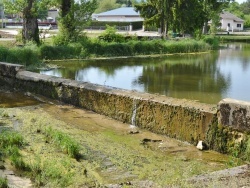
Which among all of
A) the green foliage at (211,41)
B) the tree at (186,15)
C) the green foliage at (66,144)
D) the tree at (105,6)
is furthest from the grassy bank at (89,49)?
the tree at (105,6)

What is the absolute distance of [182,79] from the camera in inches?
673

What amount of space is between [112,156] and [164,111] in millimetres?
2079

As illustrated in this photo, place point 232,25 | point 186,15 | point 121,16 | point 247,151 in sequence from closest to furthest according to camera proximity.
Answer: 1. point 247,151
2. point 186,15
3. point 121,16
4. point 232,25

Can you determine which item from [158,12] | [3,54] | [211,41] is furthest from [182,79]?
[158,12]

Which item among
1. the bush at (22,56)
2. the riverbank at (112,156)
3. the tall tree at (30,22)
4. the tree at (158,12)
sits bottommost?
the riverbank at (112,156)

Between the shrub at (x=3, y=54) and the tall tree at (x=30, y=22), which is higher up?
the tall tree at (x=30, y=22)

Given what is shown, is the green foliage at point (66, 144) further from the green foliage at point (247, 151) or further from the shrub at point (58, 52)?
the shrub at point (58, 52)

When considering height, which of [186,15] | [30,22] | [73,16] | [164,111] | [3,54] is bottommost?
[164,111]

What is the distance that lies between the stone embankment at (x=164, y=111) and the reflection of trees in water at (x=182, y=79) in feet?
11.0

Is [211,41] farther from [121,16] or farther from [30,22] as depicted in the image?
[121,16]

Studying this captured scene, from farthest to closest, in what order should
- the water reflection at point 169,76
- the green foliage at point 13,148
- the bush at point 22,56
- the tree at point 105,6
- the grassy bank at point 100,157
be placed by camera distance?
1. the tree at point 105,6
2. the bush at point 22,56
3. the water reflection at point 169,76
4. the green foliage at point 13,148
5. the grassy bank at point 100,157

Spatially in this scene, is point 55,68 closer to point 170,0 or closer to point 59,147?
point 59,147

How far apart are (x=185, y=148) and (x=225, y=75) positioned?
1111cm

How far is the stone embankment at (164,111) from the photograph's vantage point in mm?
7605
